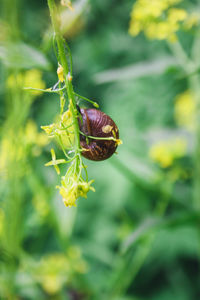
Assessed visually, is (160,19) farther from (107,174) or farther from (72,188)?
(107,174)

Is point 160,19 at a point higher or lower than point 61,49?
higher

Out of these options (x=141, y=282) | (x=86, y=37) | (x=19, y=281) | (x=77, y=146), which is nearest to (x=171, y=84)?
(x=86, y=37)

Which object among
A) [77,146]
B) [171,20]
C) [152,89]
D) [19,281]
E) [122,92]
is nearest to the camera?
[77,146]

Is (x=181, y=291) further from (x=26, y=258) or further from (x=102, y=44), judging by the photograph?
(x=102, y=44)

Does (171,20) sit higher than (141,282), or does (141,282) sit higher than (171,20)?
(171,20)

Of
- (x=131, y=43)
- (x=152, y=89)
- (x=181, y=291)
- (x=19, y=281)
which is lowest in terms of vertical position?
(x=181, y=291)

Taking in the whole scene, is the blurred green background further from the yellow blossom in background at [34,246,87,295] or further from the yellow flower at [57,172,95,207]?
the yellow flower at [57,172,95,207]

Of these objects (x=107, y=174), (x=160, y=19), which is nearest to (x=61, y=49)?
(x=160, y=19)
